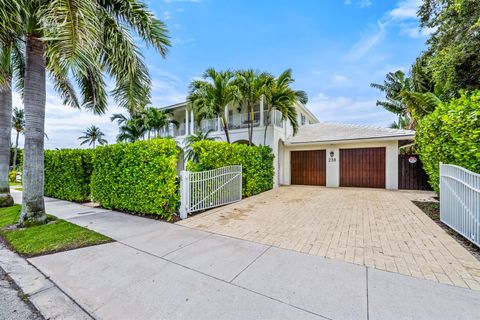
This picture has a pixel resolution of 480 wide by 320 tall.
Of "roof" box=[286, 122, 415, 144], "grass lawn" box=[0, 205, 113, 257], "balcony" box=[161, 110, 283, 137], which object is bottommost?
"grass lawn" box=[0, 205, 113, 257]

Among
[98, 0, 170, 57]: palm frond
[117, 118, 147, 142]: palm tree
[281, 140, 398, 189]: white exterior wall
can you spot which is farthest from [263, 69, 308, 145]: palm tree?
[117, 118, 147, 142]: palm tree

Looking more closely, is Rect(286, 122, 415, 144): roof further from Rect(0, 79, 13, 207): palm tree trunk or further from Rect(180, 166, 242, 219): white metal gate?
Rect(0, 79, 13, 207): palm tree trunk

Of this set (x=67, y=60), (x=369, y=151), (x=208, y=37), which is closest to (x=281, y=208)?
(x=67, y=60)

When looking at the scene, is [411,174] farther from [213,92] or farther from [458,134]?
[213,92]

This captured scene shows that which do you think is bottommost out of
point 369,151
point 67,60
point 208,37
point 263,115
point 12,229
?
point 12,229

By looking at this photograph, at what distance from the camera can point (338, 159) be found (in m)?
13.9

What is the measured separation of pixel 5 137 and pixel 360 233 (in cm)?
1254

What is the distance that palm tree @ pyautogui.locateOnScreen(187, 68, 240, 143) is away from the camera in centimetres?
1095

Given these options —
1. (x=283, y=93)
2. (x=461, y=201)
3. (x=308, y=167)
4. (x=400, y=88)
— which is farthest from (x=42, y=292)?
(x=400, y=88)

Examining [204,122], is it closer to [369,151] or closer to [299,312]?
[369,151]

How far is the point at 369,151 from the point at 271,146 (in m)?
6.11

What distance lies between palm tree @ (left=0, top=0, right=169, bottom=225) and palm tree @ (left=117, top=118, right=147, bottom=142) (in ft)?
41.0

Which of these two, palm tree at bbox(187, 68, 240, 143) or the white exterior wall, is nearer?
palm tree at bbox(187, 68, 240, 143)

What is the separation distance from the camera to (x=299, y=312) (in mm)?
2375
